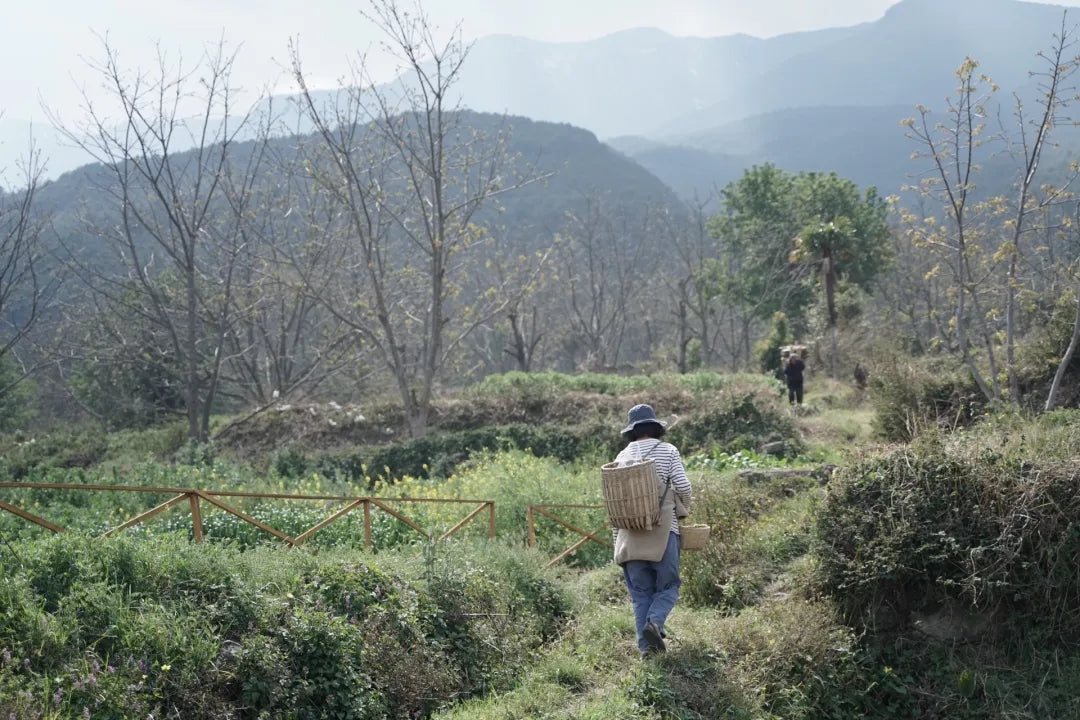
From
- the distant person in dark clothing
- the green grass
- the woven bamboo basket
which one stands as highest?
the woven bamboo basket

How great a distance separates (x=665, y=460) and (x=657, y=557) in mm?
677

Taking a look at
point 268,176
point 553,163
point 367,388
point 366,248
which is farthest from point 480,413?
point 553,163

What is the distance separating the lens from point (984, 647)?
6.66 meters

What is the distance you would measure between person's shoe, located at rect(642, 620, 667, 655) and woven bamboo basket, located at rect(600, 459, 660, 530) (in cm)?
69

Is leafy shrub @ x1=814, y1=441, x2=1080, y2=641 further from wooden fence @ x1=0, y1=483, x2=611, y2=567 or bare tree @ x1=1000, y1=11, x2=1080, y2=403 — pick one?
bare tree @ x1=1000, y1=11, x2=1080, y2=403

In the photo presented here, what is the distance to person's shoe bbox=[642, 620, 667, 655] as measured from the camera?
612cm

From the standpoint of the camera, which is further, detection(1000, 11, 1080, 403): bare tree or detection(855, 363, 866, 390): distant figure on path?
detection(855, 363, 866, 390): distant figure on path

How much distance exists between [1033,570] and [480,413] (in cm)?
1742

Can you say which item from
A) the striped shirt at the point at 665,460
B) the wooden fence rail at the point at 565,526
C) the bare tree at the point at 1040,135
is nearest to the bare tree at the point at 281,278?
the wooden fence rail at the point at 565,526

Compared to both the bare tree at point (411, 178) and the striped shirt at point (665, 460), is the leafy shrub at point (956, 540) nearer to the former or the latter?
the striped shirt at point (665, 460)

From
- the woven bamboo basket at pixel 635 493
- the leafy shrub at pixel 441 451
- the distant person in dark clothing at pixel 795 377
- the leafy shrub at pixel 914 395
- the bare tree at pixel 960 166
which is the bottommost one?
the leafy shrub at pixel 441 451

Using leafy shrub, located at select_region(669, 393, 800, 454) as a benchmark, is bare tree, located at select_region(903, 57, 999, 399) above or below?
above

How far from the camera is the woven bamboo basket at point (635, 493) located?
19.7ft

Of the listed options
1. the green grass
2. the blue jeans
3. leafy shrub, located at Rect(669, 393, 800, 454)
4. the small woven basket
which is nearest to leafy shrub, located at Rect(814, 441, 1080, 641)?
the green grass
